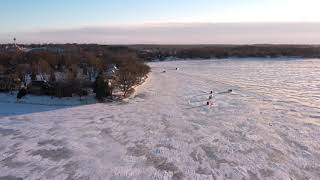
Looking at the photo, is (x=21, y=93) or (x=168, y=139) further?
(x=21, y=93)

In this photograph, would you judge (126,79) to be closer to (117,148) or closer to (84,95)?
(84,95)

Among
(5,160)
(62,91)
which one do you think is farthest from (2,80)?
(5,160)

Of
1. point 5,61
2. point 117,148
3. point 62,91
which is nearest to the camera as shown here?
point 117,148

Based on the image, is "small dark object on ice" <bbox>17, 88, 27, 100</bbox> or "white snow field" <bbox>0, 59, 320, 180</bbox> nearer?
"white snow field" <bbox>0, 59, 320, 180</bbox>

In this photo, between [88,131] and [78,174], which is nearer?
[78,174]

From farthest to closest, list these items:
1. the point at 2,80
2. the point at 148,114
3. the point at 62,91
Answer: the point at 2,80
the point at 62,91
the point at 148,114

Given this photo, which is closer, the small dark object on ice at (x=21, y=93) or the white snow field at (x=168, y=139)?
the white snow field at (x=168, y=139)
